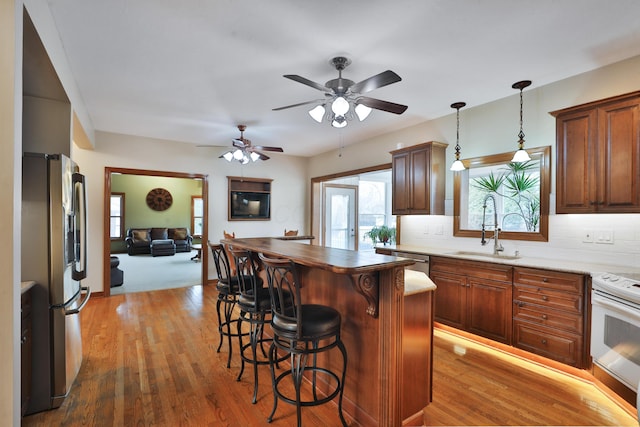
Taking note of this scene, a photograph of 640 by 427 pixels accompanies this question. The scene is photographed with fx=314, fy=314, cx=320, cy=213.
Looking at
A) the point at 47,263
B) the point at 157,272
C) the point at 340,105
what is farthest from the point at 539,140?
the point at 157,272

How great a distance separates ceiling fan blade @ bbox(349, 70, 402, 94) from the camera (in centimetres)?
215

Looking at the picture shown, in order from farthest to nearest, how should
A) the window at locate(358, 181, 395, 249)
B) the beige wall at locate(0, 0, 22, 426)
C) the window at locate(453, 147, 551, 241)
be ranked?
the window at locate(358, 181, 395, 249) → the window at locate(453, 147, 551, 241) → the beige wall at locate(0, 0, 22, 426)

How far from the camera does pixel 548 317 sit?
270 cm

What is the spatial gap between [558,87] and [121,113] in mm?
5089

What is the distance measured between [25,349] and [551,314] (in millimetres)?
Answer: 3908

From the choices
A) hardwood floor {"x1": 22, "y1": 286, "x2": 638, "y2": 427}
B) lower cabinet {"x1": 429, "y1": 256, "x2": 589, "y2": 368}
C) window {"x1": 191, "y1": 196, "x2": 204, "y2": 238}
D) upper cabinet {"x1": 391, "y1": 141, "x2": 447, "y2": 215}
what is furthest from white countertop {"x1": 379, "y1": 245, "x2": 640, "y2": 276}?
window {"x1": 191, "y1": 196, "x2": 204, "y2": 238}

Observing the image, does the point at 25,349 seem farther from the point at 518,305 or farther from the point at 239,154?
the point at 518,305

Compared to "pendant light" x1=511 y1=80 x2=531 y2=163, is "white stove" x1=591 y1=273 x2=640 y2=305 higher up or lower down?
lower down

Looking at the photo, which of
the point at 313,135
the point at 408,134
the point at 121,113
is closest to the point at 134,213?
the point at 121,113

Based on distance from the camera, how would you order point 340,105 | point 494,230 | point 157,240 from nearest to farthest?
point 340,105 → point 494,230 → point 157,240

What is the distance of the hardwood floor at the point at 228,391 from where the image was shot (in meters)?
2.06

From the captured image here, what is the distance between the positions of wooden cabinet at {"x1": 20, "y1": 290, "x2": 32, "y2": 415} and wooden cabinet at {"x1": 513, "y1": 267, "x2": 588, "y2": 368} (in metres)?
3.78

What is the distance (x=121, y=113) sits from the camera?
416 centimetres

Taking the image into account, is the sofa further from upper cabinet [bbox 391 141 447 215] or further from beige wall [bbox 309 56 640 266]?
upper cabinet [bbox 391 141 447 215]
